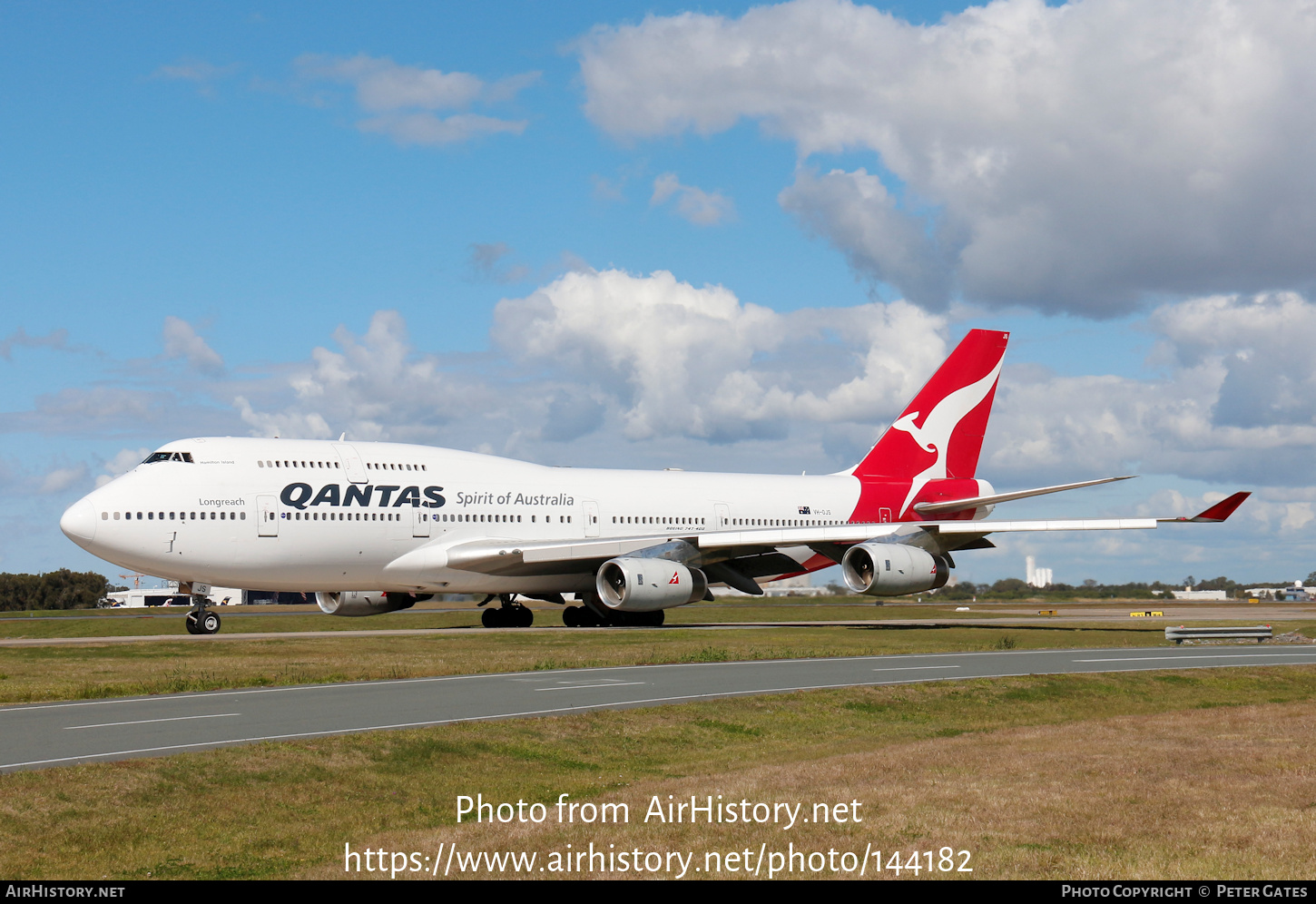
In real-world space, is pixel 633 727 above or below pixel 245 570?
below

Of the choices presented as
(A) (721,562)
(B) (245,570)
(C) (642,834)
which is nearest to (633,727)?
(C) (642,834)

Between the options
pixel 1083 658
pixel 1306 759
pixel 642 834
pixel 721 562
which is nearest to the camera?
pixel 642 834

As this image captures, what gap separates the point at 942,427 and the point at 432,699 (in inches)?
1350

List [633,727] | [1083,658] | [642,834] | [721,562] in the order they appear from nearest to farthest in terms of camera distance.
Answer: [642,834] → [633,727] → [1083,658] → [721,562]

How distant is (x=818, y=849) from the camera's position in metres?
9.94

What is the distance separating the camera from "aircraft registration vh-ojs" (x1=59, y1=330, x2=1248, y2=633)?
3638 cm

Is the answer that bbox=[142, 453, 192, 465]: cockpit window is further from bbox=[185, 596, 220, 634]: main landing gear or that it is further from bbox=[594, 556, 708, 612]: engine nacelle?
bbox=[594, 556, 708, 612]: engine nacelle

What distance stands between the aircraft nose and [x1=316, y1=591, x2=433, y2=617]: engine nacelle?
10.9 m

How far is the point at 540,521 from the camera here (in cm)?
4231

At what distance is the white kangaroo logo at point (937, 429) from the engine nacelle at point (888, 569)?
9045 millimetres

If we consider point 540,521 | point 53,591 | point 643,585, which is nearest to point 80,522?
point 540,521

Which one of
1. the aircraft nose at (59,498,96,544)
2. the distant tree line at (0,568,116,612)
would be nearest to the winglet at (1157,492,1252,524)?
the aircraft nose at (59,498,96,544)
